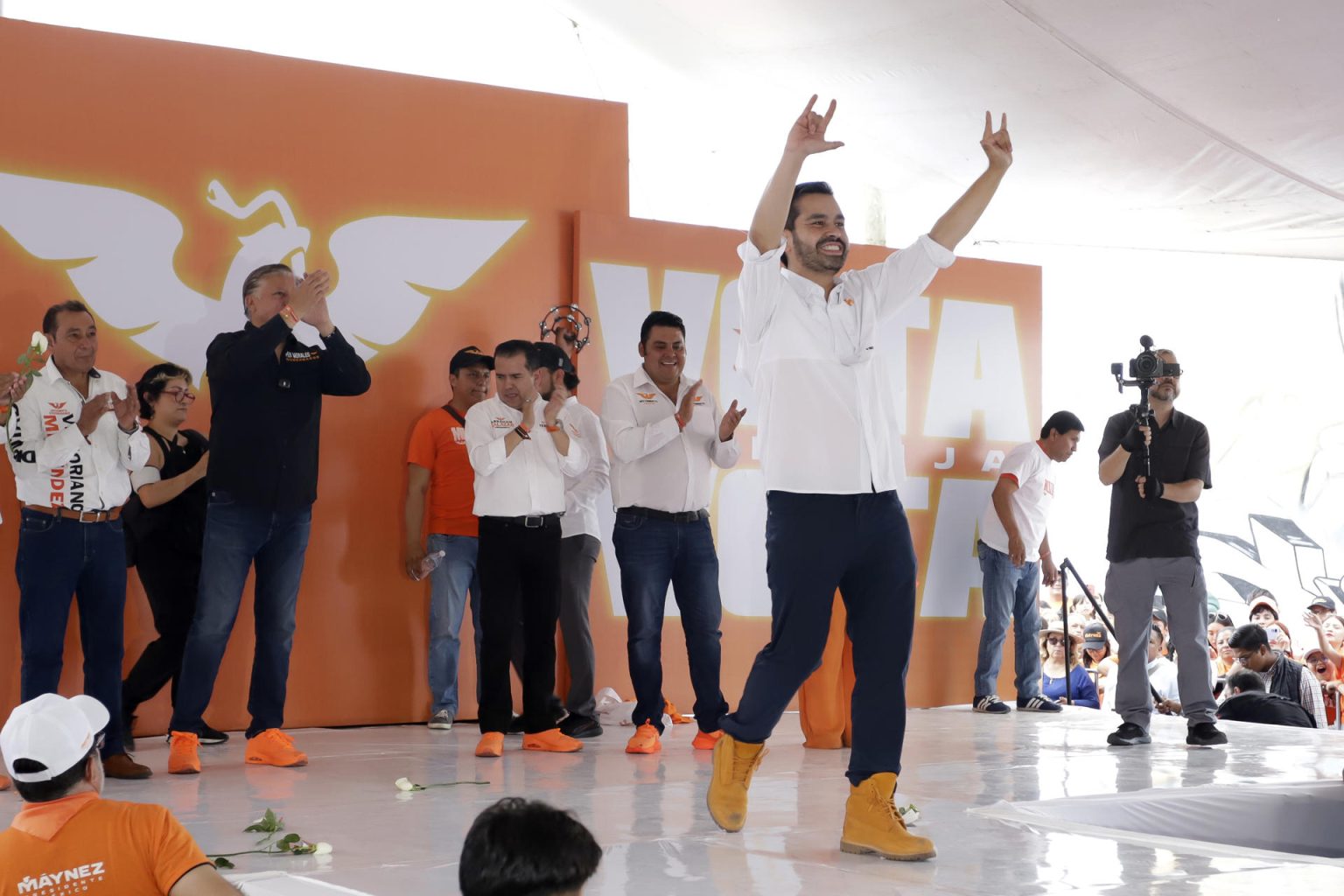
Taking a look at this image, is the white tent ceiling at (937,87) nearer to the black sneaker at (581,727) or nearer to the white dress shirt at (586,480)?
the white dress shirt at (586,480)

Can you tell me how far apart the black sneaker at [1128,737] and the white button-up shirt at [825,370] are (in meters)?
2.63

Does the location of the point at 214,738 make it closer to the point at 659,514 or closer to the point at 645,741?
the point at 645,741

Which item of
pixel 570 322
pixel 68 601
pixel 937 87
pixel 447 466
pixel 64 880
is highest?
pixel 937 87

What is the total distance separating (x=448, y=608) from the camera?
5793 millimetres

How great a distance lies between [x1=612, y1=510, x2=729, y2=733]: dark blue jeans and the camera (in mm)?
4988

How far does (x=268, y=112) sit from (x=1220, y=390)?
7.24m

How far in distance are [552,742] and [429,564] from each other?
1214 mm

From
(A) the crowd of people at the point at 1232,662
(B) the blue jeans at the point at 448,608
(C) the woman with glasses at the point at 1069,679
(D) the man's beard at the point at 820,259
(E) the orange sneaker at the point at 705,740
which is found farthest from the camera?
(C) the woman with glasses at the point at 1069,679

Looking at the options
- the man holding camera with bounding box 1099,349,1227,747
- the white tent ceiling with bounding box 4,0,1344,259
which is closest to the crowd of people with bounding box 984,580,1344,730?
the man holding camera with bounding box 1099,349,1227,747

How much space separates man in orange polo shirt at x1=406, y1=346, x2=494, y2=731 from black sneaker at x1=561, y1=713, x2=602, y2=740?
576 millimetres

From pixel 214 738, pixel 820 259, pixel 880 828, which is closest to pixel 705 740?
pixel 214 738

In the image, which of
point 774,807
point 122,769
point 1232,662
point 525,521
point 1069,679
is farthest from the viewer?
point 1232,662

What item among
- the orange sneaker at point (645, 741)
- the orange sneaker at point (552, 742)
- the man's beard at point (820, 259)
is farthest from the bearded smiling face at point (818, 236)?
the orange sneaker at point (552, 742)

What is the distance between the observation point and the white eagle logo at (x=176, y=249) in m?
5.42
